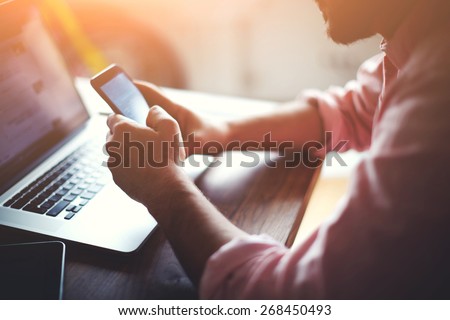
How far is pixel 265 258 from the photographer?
0.49 meters

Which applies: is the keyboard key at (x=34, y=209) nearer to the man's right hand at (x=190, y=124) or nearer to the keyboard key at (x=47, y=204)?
the keyboard key at (x=47, y=204)

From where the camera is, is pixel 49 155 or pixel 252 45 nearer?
pixel 49 155

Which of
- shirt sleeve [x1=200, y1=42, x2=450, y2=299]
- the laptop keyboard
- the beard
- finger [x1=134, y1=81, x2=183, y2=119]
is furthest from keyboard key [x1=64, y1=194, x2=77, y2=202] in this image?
the beard

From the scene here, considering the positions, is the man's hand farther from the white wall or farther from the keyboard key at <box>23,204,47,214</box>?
the white wall

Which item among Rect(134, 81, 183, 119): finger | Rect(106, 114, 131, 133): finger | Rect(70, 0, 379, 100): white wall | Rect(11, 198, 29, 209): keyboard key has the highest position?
Rect(106, 114, 131, 133): finger

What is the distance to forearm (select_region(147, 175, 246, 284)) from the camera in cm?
52

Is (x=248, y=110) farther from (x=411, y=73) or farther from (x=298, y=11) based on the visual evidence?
(x=298, y=11)

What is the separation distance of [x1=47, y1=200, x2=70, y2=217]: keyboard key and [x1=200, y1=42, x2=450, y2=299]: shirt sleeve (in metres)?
0.33

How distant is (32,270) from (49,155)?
290 millimetres

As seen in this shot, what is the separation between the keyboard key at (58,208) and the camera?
625 millimetres

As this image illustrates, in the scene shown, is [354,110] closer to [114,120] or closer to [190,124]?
[190,124]

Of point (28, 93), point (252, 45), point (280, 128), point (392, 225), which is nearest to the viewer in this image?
point (392, 225)

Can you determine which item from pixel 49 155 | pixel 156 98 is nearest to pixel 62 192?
pixel 49 155

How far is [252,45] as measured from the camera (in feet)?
5.98
